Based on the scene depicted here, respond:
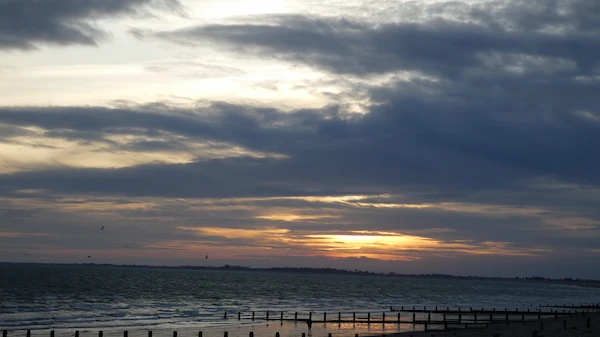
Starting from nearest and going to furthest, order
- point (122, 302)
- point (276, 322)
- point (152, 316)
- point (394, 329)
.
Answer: point (394, 329)
point (276, 322)
point (152, 316)
point (122, 302)

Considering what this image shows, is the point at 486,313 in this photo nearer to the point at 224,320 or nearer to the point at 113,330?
the point at 224,320

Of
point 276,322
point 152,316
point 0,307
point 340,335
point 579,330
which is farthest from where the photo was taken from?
point 0,307

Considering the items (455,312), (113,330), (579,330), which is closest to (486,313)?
(455,312)

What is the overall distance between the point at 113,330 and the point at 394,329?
28213 mm

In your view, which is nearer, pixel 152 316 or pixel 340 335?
pixel 340 335

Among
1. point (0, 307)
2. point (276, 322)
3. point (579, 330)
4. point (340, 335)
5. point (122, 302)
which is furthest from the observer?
point (122, 302)

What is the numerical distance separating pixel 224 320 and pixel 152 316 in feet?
37.2

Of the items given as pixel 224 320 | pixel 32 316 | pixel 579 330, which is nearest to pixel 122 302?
pixel 32 316

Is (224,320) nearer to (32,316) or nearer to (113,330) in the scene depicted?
(113,330)

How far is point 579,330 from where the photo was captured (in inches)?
2152

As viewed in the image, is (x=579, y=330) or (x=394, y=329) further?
(x=394, y=329)

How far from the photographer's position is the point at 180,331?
62250 mm

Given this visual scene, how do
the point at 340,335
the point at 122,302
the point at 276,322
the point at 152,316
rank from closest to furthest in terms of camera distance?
the point at 340,335 → the point at 276,322 → the point at 152,316 → the point at 122,302

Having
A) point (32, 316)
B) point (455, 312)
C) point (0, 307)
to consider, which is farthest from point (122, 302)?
point (455, 312)
